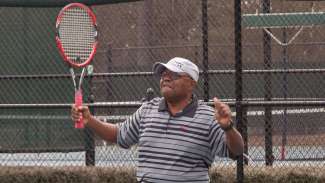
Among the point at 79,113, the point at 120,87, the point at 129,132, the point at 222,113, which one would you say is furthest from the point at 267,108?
the point at 222,113

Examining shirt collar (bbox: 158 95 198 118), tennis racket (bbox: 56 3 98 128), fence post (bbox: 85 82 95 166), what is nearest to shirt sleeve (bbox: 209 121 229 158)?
shirt collar (bbox: 158 95 198 118)

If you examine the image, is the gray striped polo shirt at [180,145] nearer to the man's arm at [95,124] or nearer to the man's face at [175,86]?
the man's face at [175,86]

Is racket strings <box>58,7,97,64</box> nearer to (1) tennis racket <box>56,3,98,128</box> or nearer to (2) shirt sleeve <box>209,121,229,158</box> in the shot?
(1) tennis racket <box>56,3,98,128</box>

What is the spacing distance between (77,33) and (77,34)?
0.08 ft

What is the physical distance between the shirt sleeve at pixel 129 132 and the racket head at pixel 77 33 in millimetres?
647

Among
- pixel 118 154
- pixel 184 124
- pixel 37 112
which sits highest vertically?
pixel 184 124

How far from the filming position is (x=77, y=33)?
4.88 meters

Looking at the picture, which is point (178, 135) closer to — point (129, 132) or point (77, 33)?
point (129, 132)

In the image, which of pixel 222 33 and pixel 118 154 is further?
pixel 222 33

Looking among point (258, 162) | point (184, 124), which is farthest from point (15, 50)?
point (184, 124)

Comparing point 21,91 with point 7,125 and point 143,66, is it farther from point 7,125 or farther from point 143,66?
point 143,66

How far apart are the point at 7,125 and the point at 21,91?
454mm

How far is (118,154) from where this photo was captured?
9578 mm

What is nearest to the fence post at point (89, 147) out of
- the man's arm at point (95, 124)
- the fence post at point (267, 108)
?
the fence post at point (267, 108)
